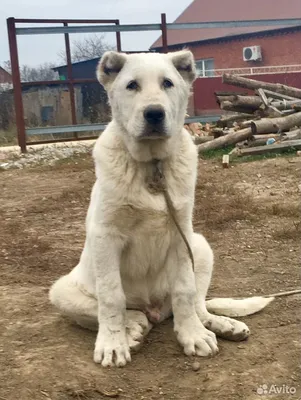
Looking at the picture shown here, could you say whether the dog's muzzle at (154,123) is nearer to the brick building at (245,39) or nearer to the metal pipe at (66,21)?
the metal pipe at (66,21)

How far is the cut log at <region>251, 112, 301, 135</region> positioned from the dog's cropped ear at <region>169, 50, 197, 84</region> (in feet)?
26.0

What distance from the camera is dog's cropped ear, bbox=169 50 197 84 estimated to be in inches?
135

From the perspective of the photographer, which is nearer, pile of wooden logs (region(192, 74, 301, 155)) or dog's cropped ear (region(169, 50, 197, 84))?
dog's cropped ear (region(169, 50, 197, 84))

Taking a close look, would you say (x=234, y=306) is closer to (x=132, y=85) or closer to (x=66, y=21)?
(x=132, y=85)

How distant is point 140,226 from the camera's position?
329 cm

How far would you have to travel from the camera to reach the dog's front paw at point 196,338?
3.26m

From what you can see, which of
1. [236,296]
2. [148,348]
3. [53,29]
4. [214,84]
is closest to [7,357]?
[148,348]

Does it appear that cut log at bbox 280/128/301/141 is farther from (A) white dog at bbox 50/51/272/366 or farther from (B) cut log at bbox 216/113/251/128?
(A) white dog at bbox 50/51/272/366

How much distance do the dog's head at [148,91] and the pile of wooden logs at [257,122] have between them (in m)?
7.45

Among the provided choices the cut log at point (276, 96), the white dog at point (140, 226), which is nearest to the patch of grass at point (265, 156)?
the cut log at point (276, 96)

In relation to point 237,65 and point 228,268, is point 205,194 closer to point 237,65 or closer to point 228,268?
point 228,268

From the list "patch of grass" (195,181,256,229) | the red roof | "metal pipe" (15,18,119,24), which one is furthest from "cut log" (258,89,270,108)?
the red roof

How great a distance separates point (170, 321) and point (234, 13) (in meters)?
30.1

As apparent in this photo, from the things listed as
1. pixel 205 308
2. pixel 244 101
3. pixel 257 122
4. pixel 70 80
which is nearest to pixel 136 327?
pixel 205 308
